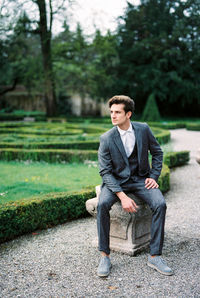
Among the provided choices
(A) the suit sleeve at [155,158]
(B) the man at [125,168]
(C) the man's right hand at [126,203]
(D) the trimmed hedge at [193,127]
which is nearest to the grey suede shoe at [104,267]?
(B) the man at [125,168]

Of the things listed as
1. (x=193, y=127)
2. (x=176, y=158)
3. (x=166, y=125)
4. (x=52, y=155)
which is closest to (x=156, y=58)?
(x=166, y=125)

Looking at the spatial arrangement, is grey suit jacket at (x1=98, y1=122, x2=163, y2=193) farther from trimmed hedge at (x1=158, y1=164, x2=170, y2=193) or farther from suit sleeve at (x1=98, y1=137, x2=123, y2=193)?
trimmed hedge at (x1=158, y1=164, x2=170, y2=193)

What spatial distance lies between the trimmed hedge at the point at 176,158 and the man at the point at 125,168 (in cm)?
431

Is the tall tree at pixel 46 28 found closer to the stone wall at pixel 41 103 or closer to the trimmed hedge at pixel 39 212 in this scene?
the stone wall at pixel 41 103

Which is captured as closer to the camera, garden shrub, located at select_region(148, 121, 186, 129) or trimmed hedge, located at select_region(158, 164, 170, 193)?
trimmed hedge, located at select_region(158, 164, 170, 193)

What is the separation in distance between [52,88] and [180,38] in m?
10.7

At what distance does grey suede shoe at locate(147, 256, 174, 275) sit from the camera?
2836 millimetres

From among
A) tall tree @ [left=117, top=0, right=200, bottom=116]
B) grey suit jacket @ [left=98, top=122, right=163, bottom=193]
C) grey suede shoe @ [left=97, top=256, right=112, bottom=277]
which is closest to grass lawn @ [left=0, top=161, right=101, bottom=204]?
grey suit jacket @ [left=98, top=122, right=163, bottom=193]

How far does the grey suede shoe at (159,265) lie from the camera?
284cm

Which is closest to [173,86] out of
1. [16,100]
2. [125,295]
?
[16,100]

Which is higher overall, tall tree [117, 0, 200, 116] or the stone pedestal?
tall tree [117, 0, 200, 116]

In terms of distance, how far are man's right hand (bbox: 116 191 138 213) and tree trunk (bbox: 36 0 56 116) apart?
62.1ft

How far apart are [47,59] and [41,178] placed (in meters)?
18.0

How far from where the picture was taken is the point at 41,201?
4.02 metres
